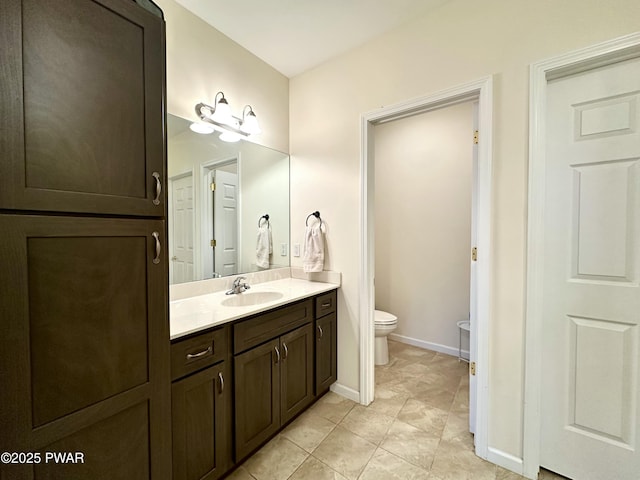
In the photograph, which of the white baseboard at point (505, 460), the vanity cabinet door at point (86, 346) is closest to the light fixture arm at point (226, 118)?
the vanity cabinet door at point (86, 346)

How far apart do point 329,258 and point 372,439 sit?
1.23m

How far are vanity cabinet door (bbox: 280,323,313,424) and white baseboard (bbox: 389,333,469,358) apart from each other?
63.9 inches

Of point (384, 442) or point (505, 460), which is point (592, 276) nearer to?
point (505, 460)

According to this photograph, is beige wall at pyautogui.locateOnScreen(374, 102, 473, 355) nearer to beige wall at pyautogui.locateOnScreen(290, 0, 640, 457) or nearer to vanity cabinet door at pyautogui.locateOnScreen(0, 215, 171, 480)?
beige wall at pyautogui.locateOnScreen(290, 0, 640, 457)

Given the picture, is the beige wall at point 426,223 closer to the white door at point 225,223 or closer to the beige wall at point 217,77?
the beige wall at point 217,77

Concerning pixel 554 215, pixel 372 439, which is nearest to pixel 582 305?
pixel 554 215

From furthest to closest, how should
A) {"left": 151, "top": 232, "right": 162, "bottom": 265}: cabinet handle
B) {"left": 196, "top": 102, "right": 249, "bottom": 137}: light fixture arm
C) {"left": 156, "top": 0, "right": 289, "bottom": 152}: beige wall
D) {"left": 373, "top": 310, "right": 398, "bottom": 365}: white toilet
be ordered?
{"left": 373, "top": 310, "right": 398, "bottom": 365}: white toilet < {"left": 196, "top": 102, "right": 249, "bottom": 137}: light fixture arm < {"left": 156, "top": 0, "right": 289, "bottom": 152}: beige wall < {"left": 151, "top": 232, "right": 162, "bottom": 265}: cabinet handle

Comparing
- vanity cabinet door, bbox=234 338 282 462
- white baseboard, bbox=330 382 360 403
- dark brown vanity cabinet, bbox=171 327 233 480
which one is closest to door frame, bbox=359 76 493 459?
white baseboard, bbox=330 382 360 403

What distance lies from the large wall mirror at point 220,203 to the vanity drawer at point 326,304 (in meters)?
0.56

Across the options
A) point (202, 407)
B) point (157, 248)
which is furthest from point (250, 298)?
point (157, 248)

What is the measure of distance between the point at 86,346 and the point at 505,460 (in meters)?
2.01

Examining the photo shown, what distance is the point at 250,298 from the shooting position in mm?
1947

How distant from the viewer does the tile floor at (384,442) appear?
1.45 metres

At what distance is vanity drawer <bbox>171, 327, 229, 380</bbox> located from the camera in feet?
3.76
